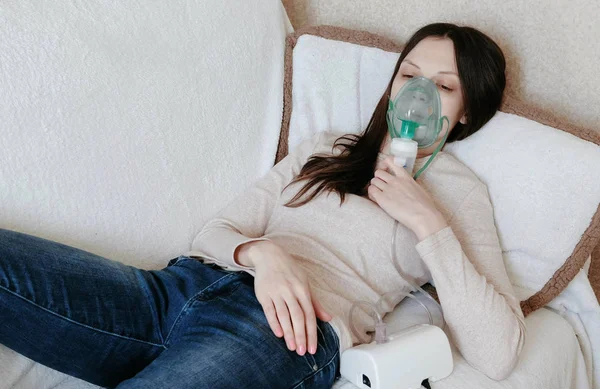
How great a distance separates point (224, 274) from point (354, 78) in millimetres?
617

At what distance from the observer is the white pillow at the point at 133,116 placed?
1140 mm

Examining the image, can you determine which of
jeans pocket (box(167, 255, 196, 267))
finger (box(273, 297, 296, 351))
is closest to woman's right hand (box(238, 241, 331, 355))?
finger (box(273, 297, 296, 351))

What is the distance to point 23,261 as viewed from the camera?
1.01 metres

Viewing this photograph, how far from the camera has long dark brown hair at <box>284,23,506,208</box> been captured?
1288 mm

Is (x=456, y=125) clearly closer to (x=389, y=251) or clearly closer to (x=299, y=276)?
(x=389, y=251)

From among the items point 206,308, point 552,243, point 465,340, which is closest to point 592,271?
point 552,243

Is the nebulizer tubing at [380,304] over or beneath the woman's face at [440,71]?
beneath

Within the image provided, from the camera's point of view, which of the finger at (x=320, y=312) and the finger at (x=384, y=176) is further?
the finger at (x=384, y=176)

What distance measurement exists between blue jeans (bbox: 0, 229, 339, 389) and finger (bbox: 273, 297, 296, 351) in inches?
0.6

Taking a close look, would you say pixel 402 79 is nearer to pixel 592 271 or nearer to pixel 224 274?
pixel 224 274

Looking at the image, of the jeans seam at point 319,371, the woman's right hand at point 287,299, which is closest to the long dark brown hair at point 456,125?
the woman's right hand at point 287,299

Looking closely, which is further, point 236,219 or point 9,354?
point 236,219

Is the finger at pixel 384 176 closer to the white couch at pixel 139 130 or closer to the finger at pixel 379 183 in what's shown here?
the finger at pixel 379 183

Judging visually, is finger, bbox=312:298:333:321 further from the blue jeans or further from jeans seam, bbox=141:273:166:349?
jeans seam, bbox=141:273:166:349
